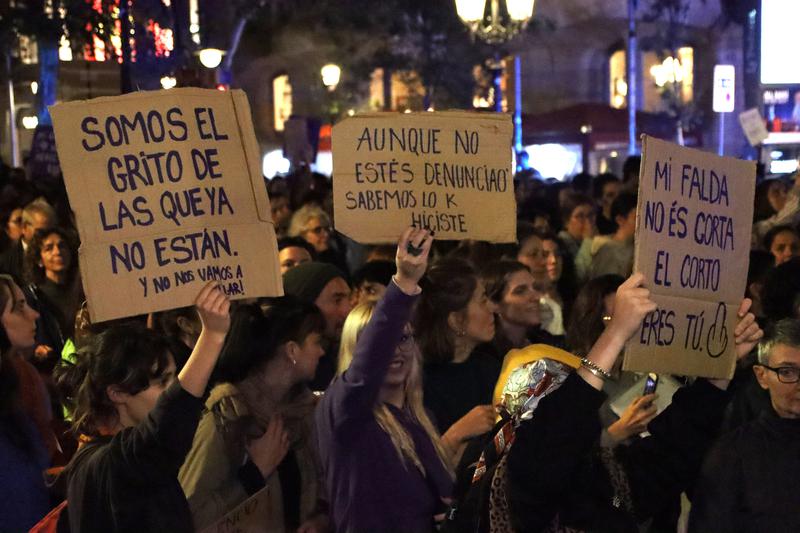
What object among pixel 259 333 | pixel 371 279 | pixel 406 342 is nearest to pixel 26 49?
pixel 371 279

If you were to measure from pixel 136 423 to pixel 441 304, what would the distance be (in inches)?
87.7

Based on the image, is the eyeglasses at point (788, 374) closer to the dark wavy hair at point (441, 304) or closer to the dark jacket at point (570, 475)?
the dark jacket at point (570, 475)

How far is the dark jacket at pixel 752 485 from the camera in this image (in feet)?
14.8

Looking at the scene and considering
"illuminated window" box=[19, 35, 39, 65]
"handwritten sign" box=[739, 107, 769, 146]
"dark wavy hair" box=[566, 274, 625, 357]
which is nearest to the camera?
"dark wavy hair" box=[566, 274, 625, 357]

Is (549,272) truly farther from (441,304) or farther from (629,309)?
(629,309)

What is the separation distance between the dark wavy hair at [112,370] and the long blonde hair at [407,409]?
0.72 meters

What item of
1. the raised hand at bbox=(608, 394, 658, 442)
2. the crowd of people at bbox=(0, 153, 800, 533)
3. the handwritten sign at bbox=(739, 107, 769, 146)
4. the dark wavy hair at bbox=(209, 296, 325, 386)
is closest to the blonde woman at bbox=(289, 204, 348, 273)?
the crowd of people at bbox=(0, 153, 800, 533)

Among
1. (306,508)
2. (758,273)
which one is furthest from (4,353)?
(758,273)

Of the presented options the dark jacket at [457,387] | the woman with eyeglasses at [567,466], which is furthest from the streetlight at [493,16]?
the woman with eyeglasses at [567,466]

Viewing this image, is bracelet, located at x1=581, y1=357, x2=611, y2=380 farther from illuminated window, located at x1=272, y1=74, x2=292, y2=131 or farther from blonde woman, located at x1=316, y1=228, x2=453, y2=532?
illuminated window, located at x1=272, y1=74, x2=292, y2=131

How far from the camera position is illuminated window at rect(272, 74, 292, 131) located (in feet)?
193

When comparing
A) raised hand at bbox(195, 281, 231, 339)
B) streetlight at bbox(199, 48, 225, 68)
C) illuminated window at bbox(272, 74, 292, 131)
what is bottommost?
illuminated window at bbox(272, 74, 292, 131)

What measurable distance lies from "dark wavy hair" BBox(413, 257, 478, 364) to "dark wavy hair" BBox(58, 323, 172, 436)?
1.95m

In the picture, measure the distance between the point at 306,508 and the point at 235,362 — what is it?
64 centimetres
